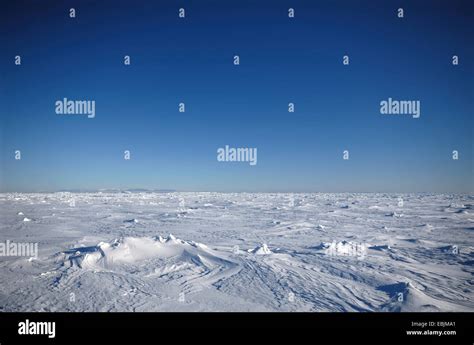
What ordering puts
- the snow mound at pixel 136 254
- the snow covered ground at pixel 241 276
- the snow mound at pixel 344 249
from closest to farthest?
the snow covered ground at pixel 241 276 < the snow mound at pixel 136 254 < the snow mound at pixel 344 249

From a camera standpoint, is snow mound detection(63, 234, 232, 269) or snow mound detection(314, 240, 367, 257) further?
snow mound detection(314, 240, 367, 257)

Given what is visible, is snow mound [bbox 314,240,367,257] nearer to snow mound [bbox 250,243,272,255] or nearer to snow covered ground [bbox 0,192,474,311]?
snow covered ground [bbox 0,192,474,311]

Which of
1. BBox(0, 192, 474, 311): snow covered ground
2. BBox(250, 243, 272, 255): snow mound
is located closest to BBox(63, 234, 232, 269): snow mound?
BBox(0, 192, 474, 311): snow covered ground

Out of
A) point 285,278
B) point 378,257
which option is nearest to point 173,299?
point 285,278

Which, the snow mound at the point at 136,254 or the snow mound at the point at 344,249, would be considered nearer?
the snow mound at the point at 136,254

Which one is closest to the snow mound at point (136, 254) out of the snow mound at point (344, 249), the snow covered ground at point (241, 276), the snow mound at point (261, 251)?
the snow covered ground at point (241, 276)

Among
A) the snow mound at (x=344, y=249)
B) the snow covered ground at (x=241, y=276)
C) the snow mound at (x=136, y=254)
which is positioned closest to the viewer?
→ the snow covered ground at (x=241, y=276)

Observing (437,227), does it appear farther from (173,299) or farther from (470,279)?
(173,299)

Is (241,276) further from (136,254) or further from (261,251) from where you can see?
(136,254)

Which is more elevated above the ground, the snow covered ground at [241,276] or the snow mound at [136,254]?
the snow mound at [136,254]

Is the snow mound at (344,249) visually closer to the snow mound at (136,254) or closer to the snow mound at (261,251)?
the snow mound at (261,251)

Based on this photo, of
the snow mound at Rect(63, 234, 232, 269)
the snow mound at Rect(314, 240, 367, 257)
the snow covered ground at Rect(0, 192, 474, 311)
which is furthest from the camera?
the snow mound at Rect(314, 240, 367, 257)
